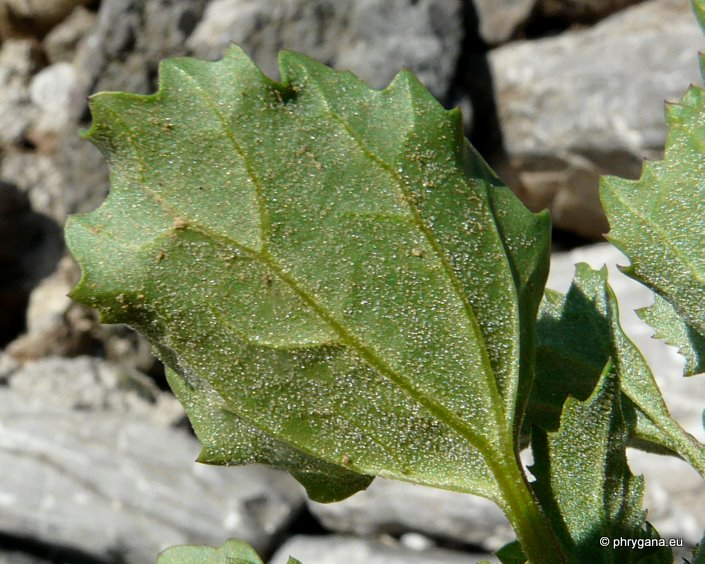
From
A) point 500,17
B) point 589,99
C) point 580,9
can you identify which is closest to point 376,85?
point 500,17

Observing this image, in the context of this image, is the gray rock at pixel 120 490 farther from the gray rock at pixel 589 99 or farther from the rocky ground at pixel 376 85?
the gray rock at pixel 589 99

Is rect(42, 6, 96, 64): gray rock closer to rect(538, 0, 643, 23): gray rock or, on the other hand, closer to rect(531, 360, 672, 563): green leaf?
rect(538, 0, 643, 23): gray rock

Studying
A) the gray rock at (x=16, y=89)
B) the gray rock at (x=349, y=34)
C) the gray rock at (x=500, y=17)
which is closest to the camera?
the gray rock at (x=349, y=34)

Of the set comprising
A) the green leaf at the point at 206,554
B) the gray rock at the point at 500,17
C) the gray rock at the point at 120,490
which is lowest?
the gray rock at the point at 120,490

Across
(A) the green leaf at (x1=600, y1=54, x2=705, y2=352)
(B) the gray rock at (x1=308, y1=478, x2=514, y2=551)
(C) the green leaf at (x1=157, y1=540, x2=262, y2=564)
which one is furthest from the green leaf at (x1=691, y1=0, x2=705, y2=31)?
(B) the gray rock at (x1=308, y1=478, x2=514, y2=551)

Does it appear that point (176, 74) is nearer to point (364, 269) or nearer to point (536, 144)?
point (364, 269)

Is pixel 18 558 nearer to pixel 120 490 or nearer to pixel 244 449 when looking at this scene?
pixel 120 490

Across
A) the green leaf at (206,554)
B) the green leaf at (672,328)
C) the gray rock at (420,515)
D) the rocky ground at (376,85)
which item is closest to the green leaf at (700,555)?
the green leaf at (672,328)
